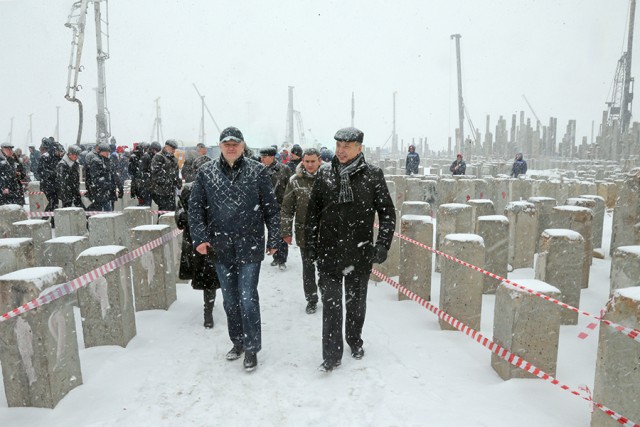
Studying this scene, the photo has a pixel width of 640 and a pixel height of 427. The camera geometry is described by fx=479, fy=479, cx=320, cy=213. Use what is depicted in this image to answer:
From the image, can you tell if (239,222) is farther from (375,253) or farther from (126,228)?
(126,228)

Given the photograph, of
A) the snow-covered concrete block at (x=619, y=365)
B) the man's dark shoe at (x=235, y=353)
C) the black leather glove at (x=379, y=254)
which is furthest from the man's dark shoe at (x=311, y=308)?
the snow-covered concrete block at (x=619, y=365)

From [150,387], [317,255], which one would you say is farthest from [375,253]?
[150,387]

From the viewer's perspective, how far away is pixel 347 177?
416cm

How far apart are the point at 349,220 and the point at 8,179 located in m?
9.98

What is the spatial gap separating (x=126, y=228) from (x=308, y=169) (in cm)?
398

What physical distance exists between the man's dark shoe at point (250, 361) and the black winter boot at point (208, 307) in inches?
47.8

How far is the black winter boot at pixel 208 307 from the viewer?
5.42 meters

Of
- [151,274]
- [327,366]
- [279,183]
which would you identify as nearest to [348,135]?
[327,366]

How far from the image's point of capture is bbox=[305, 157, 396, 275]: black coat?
4.20m

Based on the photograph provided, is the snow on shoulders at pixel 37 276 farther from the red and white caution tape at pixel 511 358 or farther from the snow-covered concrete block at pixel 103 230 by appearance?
the red and white caution tape at pixel 511 358

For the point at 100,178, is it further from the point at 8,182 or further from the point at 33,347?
A: the point at 33,347

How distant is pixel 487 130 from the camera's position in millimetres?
52031

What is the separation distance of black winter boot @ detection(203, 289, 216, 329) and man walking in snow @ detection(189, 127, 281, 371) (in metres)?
1.04

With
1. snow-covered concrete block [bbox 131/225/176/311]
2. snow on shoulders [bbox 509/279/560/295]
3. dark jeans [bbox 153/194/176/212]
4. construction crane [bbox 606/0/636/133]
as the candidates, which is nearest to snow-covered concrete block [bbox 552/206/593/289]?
snow on shoulders [bbox 509/279/560/295]
